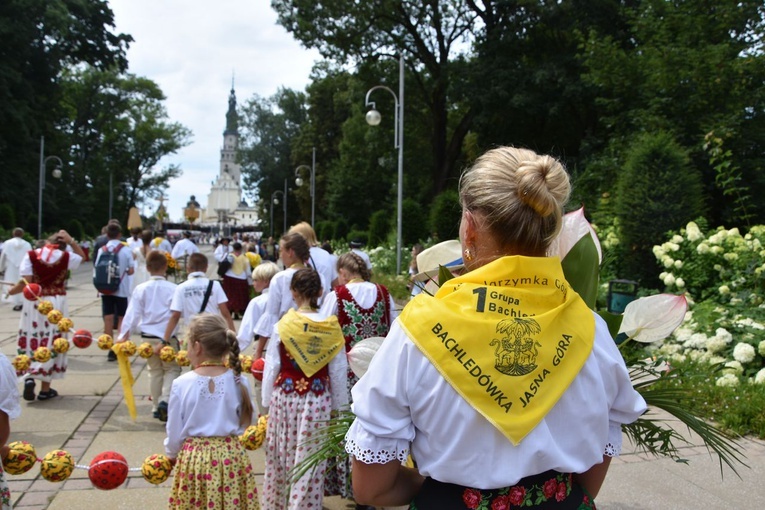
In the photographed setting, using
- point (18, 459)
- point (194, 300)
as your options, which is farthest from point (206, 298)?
point (18, 459)

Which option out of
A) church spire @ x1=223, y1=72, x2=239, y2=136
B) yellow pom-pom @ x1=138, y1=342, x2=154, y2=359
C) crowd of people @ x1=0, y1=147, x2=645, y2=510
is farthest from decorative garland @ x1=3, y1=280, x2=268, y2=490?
church spire @ x1=223, y1=72, x2=239, y2=136

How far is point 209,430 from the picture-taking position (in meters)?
3.56

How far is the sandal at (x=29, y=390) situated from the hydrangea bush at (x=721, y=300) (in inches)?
270

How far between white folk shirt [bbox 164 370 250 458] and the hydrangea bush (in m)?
4.80

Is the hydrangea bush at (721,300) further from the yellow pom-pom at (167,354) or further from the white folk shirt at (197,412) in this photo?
the yellow pom-pom at (167,354)

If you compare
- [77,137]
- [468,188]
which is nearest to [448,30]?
[468,188]

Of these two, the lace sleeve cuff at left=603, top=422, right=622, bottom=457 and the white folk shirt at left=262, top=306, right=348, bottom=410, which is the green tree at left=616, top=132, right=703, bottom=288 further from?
the lace sleeve cuff at left=603, top=422, right=622, bottom=457

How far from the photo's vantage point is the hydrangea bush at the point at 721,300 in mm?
7094

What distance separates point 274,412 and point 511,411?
308 centimetres

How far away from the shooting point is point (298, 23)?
27.6 m

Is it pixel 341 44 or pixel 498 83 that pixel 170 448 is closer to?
pixel 498 83

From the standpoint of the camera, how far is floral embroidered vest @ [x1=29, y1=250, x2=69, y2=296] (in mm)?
7617

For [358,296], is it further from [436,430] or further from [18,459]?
[436,430]

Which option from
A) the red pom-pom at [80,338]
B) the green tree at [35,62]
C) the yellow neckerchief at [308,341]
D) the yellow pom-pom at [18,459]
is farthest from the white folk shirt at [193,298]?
the green tree at [35,62]
